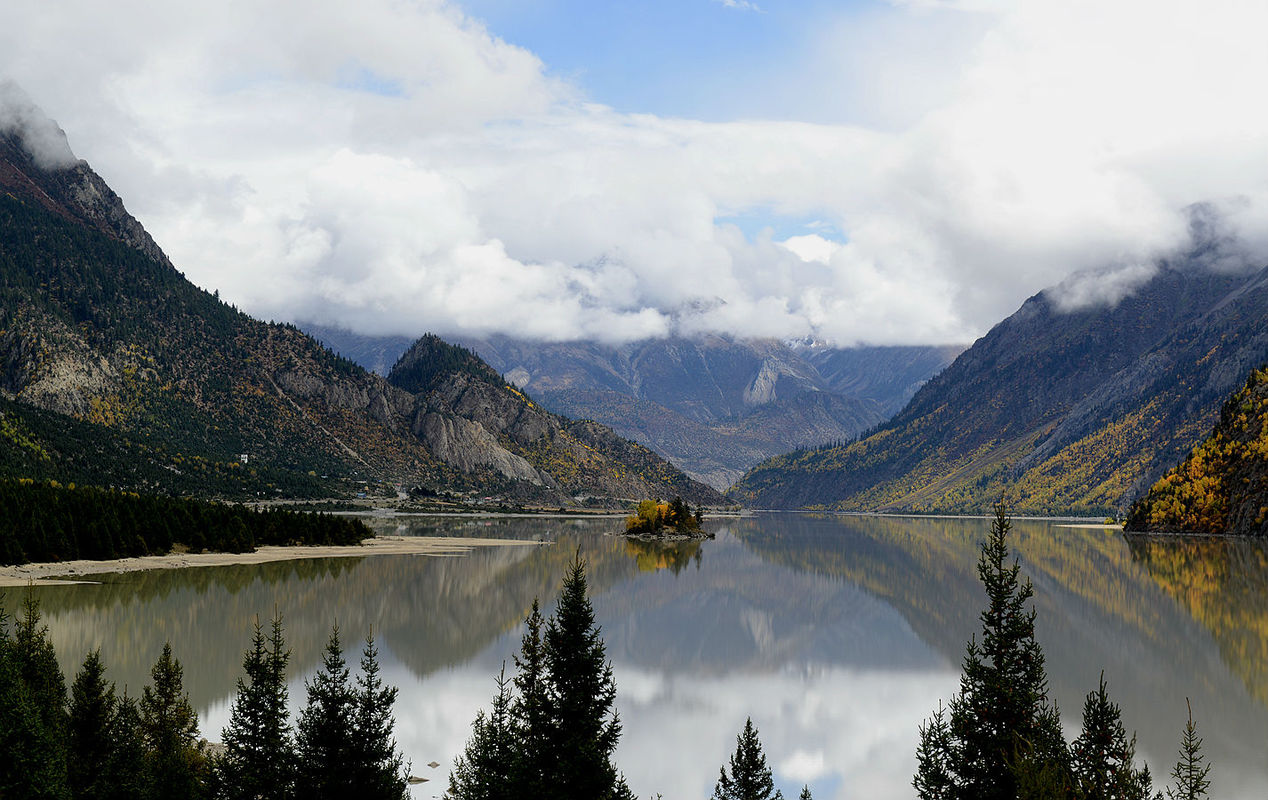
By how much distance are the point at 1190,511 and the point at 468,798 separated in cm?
18776

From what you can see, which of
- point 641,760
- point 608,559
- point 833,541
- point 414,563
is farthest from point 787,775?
point 833,541

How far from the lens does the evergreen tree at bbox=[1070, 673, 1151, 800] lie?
2119cm

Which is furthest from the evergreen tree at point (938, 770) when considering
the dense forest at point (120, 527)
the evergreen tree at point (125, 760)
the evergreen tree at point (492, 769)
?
the dense forest at point (120, 527)

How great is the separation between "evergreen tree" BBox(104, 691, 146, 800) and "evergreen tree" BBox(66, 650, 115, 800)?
0.16 meters

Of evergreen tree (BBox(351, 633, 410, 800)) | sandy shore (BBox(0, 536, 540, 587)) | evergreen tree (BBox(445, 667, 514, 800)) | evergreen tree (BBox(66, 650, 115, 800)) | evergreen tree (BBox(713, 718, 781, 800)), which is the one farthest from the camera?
sandy shore (BBox(0, 536, 540, 587))

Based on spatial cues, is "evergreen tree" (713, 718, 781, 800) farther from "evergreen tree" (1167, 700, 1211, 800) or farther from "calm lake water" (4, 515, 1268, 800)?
"evergreen tree" (1167, 700, 1211, 800)

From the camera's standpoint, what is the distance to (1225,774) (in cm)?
3569

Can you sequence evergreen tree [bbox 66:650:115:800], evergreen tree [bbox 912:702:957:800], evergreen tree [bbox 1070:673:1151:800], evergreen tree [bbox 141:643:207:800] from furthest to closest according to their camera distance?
evergreen tree [bbox 66:650:115:800] → evergreen tree [bbox 141:643:207:800] → evergreen tree [bbox 912:702:957:800] → evergreen tree [bbox 1070:673:1151:800]

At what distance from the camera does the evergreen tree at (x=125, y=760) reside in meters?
26.1

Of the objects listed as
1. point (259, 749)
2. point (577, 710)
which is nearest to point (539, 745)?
point (577, 710)

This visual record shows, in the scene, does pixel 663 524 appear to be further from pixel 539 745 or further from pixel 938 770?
pixel 539 745

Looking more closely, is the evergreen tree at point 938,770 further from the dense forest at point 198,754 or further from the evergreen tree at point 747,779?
the dense forest at point 198,754

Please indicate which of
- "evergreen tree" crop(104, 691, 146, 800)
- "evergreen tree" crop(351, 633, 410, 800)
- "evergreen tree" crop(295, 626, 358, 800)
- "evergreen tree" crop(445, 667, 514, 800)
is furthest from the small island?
"evergreen tree" crop(295, 626, 358, 800)

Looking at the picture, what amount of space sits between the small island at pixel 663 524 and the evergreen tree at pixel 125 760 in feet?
517
